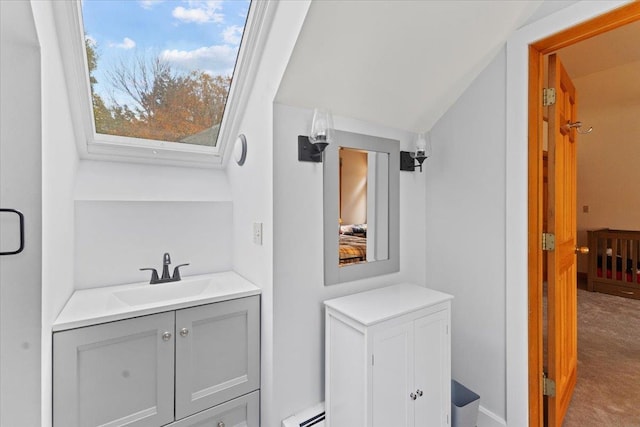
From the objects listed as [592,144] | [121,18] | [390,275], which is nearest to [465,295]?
[390,275]

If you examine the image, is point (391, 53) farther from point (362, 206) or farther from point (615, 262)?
point (615, 262)

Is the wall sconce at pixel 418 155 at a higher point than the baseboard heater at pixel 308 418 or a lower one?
higher

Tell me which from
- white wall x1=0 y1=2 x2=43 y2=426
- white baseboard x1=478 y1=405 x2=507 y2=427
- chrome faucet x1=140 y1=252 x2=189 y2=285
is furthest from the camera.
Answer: chrome faucet x1=140 y1=252 x2=189 y2=285

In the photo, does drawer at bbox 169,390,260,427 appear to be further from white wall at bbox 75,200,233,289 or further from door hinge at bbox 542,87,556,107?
door hinge at bbox 542,87,556,107

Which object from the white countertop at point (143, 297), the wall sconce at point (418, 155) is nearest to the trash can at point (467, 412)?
the white countertop at point (143, 297)

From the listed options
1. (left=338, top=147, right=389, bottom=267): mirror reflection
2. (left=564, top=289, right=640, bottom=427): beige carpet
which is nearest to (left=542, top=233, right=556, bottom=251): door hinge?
(left=338, top=147, right=389, bottom=267): mirror reflection

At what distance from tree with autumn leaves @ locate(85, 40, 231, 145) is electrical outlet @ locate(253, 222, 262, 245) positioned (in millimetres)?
756

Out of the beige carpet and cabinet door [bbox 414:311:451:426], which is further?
the beige carpet

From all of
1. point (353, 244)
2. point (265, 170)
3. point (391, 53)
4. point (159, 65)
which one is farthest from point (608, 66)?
point (159, 65)

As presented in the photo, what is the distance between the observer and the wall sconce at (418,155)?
189 centimetres

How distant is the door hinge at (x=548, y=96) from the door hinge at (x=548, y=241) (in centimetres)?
70

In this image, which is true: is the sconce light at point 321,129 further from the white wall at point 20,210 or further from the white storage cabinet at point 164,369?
the white wall at point 20,210

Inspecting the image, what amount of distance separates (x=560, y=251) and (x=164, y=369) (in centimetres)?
213

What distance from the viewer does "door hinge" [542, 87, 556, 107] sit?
155 cm
